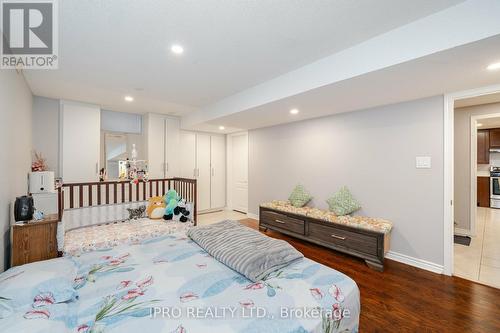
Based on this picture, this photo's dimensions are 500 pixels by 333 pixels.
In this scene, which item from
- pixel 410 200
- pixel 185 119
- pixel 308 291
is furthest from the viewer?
pixel 185 119

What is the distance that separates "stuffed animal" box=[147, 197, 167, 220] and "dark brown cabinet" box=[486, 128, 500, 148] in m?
8.35

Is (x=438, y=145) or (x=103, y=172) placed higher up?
(x=438, y=145)

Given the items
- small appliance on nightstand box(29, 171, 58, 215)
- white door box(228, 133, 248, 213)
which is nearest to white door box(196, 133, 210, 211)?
white door box(228, 133, 248, 213)

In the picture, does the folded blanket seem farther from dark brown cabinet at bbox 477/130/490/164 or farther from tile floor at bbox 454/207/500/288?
dark brown cabinet at bbox 477/130/490/164

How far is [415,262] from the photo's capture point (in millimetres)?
2928

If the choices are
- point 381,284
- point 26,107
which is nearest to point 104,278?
point 381,284

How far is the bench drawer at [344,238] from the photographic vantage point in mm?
2897

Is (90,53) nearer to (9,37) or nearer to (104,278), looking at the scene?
(9,37)

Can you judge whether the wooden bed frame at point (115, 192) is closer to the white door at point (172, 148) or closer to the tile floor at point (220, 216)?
the white door at point (172, 148)

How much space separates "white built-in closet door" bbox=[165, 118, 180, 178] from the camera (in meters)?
5.21

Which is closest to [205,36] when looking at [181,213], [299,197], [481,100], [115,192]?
[181,213]

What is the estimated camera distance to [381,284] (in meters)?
2.49

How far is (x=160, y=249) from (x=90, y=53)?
7.01 feet

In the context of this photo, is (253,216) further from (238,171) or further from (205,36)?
(205,36)
